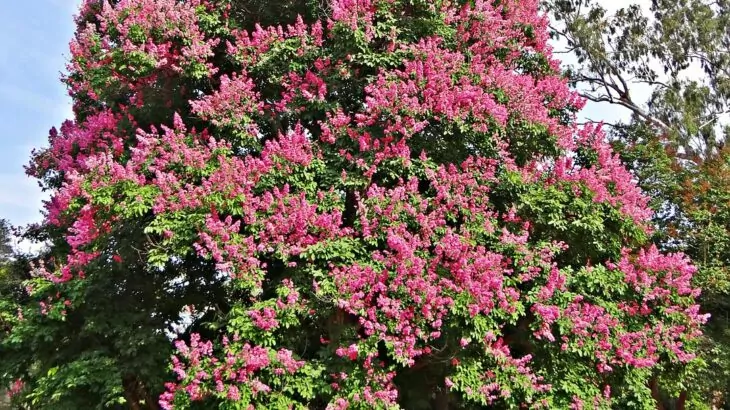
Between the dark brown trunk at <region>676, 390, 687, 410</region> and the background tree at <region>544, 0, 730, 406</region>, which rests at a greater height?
the background tree at <region>544, 0, 730, 406</region>

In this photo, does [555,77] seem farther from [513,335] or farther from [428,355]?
[428,355]

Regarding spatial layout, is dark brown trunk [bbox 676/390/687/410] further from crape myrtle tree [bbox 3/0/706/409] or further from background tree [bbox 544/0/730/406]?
crape myrtle tree [bbox 3/0/706/409]

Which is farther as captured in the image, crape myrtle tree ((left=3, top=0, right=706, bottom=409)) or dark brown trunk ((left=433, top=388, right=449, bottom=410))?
dark brown trunk ((left=433, top=388, right=449, bottom=410))

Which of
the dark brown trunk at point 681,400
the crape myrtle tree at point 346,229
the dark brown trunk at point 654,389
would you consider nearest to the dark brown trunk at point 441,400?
the crape myrtle tree at point 346,229

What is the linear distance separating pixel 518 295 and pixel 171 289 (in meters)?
5.88

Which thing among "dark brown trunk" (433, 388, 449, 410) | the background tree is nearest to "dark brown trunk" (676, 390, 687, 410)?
the background tree

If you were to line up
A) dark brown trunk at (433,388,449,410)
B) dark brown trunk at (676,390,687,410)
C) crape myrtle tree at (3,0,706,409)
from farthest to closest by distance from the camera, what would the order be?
dark brown trunk at (676,390,687,410), dark brown trunk at (433,388,449,410), crape myrtle tree at (3,0,706,409)

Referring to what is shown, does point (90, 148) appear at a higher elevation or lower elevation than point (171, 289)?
higher

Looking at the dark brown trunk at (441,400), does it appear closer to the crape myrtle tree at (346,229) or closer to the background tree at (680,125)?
the crape myrtle tree at (346,229)

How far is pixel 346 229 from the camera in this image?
266 inches

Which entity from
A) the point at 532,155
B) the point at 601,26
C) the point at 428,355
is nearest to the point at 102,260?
the point at 428,355

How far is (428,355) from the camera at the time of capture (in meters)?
7.02

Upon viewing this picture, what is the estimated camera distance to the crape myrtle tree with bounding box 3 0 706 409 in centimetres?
639

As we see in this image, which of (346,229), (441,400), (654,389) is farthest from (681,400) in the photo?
(346,229)
